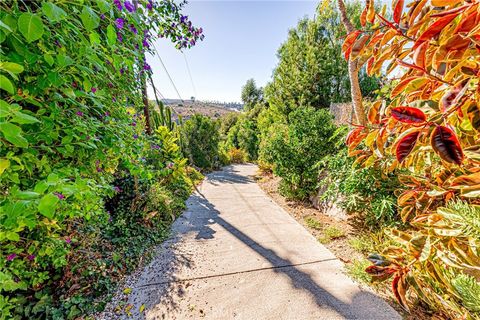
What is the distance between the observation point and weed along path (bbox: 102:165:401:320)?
182 cm

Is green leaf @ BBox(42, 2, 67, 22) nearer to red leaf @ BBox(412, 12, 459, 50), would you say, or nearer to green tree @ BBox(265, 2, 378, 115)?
red leaf @ BBox(412, 12, 459, 50)

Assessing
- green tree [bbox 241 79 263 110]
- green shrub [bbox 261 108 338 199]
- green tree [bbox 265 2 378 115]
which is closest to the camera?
green shrub [bbox 261 108 338 199]

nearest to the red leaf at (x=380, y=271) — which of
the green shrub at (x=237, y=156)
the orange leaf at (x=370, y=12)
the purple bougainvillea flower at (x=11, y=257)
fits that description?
the orange leaf at (x=370, y=12)

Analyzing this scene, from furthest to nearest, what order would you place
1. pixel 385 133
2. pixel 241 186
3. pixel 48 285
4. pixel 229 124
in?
pixel 229 124 < pixel 241 186 < pixel 48 285 < pixel 385 133

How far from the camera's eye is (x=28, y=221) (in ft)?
2.31

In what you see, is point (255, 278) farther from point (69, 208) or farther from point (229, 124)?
point (229, 124)

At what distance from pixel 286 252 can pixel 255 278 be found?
69 centimetres

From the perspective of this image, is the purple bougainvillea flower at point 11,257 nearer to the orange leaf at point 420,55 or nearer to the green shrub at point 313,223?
the orange leaf at point 420,55

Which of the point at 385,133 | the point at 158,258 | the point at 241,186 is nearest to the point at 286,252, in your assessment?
the point at 158,258

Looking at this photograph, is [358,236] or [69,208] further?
[358,236]

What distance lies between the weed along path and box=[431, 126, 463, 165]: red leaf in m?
1.85

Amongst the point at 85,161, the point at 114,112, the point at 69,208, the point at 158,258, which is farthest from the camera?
the point at 158,258

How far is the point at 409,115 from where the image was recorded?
62 centimetres

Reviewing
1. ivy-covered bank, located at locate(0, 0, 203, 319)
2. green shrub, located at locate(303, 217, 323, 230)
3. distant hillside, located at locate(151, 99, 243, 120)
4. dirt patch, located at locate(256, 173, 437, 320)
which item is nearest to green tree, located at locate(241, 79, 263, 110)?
distant hillside, located at locate(151, 99, 243, 120)
